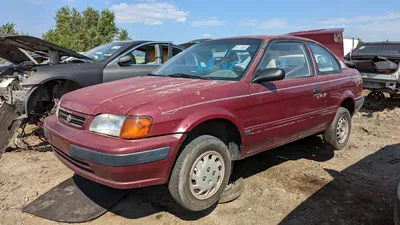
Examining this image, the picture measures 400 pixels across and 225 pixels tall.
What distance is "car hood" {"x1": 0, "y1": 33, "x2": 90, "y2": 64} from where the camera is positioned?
4773 mm

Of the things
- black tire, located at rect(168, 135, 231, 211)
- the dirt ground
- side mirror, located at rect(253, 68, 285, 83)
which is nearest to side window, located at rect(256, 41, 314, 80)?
side mirror, located at rect(253, 68, 285, 83)

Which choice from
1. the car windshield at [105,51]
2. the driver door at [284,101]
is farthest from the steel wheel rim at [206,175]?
the car windshield at [105,51]

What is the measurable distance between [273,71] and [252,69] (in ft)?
0.74

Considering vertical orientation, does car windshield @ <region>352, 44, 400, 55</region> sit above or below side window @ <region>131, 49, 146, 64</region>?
below

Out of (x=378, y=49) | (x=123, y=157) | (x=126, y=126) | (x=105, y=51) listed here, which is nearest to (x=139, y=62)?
(x=105, y=51)

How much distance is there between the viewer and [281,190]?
139 inches

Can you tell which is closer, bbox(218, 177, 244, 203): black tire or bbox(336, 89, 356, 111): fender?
bbox(218, 177, 244, 203): black tire

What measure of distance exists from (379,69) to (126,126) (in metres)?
7.35

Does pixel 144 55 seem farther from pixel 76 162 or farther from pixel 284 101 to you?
pixel 76 162

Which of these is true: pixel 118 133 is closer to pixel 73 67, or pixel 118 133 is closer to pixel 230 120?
pixel 230 120

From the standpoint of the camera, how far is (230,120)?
3.03 m

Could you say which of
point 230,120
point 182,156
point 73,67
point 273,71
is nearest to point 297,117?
point 273,71

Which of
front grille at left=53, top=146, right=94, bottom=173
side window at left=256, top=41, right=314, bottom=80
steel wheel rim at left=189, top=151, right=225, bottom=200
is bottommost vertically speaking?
steel wheel rim at left=189, top=151, right=225, bottom=200

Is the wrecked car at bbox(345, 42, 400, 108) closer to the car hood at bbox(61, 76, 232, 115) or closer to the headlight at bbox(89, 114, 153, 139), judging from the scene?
the car hood at bbox(61, 76, 232, 115)
